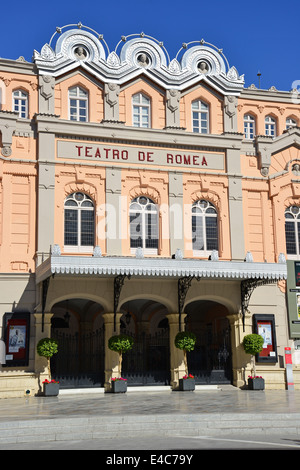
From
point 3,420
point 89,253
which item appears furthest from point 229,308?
point 3,420

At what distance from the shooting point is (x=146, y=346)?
2858 cm

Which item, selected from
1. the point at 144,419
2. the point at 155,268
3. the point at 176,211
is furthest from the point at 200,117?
the point at 144,419

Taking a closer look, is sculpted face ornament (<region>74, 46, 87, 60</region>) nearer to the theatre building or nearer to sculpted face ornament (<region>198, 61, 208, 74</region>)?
the theatre building

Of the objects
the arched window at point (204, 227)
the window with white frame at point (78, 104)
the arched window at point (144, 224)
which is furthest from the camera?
the arched window at point (204, 227)

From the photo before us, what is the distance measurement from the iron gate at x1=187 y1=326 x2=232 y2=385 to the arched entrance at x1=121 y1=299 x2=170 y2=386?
1299mm

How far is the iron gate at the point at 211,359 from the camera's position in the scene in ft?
87.8

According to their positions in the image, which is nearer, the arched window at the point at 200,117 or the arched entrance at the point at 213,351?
the arched entrance at the point at 213,351

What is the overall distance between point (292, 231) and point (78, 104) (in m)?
11.9

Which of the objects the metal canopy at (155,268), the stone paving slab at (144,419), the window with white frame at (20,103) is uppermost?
the window with white frame at (20,103)

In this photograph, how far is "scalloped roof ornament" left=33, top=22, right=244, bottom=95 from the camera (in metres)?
27.5

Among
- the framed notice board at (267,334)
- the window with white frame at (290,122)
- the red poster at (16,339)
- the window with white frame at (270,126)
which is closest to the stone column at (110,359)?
the red poster at (16,339)

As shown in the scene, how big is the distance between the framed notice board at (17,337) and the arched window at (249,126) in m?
14.0

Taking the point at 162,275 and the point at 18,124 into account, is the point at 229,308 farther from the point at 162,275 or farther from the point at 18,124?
the point at 18,124

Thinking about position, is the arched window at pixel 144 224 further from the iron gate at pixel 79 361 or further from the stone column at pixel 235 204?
the iron gate at pixel 79 361
